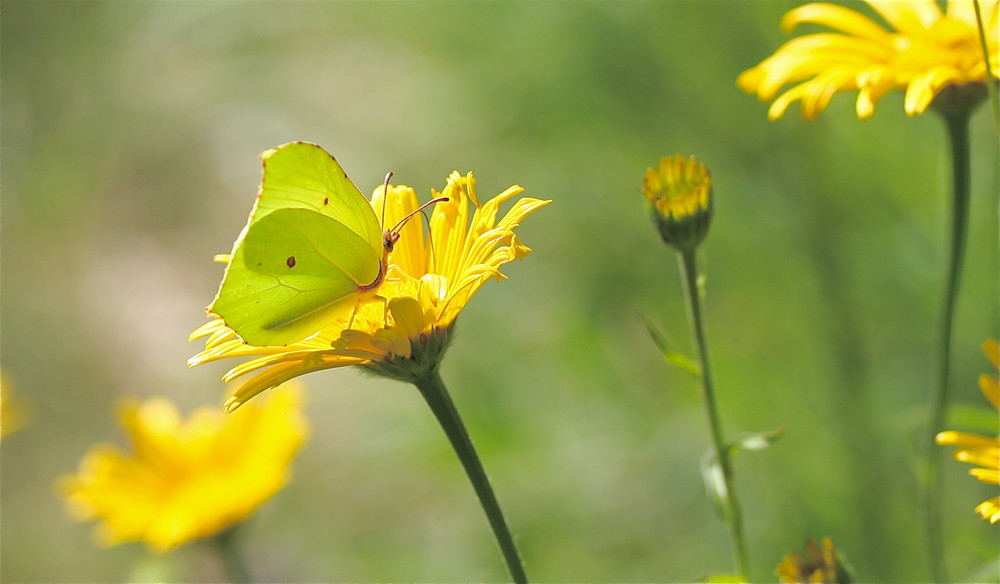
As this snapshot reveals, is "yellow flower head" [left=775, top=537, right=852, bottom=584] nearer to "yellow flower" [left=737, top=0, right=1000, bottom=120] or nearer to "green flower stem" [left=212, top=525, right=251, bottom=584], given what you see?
"yellow flower" [left=737, top=0, right=1000, bottom=120]

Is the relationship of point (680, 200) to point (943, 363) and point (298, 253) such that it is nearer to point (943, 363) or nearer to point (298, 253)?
point (943, 363)

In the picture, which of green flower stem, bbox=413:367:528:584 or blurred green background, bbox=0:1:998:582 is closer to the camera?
green flower stem, bbox=413:367:528:584

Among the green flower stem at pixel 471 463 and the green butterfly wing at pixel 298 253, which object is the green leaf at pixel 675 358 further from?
the green butterfly wing at pixel 298 253

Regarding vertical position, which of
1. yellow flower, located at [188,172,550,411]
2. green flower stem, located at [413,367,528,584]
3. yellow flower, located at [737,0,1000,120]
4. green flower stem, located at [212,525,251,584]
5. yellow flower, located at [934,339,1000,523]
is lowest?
green flower stem, located at [212,525,251,584]

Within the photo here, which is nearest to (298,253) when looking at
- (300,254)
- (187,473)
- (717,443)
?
(300,254)

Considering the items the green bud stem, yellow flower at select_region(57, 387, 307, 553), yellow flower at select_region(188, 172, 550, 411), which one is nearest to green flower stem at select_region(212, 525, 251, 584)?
yellow flower at select_region(57, 387, 307, 553)

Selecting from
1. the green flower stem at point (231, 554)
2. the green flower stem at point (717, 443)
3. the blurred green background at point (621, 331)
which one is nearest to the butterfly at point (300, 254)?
the green flower stem at point (717, 443)
